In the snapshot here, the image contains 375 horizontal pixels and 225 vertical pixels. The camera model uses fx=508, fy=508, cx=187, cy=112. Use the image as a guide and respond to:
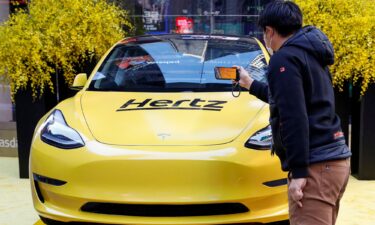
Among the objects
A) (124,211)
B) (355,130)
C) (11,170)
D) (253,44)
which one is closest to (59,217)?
(124,211)

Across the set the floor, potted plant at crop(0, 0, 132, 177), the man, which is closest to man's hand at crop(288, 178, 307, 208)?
the man

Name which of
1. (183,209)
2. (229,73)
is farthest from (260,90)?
(183,209)

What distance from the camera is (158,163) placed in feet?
9.83

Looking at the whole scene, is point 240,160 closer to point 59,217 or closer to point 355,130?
point 59,217

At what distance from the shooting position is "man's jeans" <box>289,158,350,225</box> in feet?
6.75

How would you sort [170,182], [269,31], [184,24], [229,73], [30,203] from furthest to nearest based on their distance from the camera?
[184,24], [30,203], [170,182], [229,73], [269,31]

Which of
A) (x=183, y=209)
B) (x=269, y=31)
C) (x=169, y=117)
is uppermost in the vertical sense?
(x=269, y=31)

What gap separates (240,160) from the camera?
3.03m

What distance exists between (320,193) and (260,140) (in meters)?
1.12

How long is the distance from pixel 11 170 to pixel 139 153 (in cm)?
335

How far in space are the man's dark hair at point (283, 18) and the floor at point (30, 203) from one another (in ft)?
7.96

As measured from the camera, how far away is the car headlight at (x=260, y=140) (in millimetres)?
3125

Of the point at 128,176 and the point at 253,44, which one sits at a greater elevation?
the point at 253,44

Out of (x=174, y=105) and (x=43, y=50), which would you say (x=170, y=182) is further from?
(x=43, y=50)
